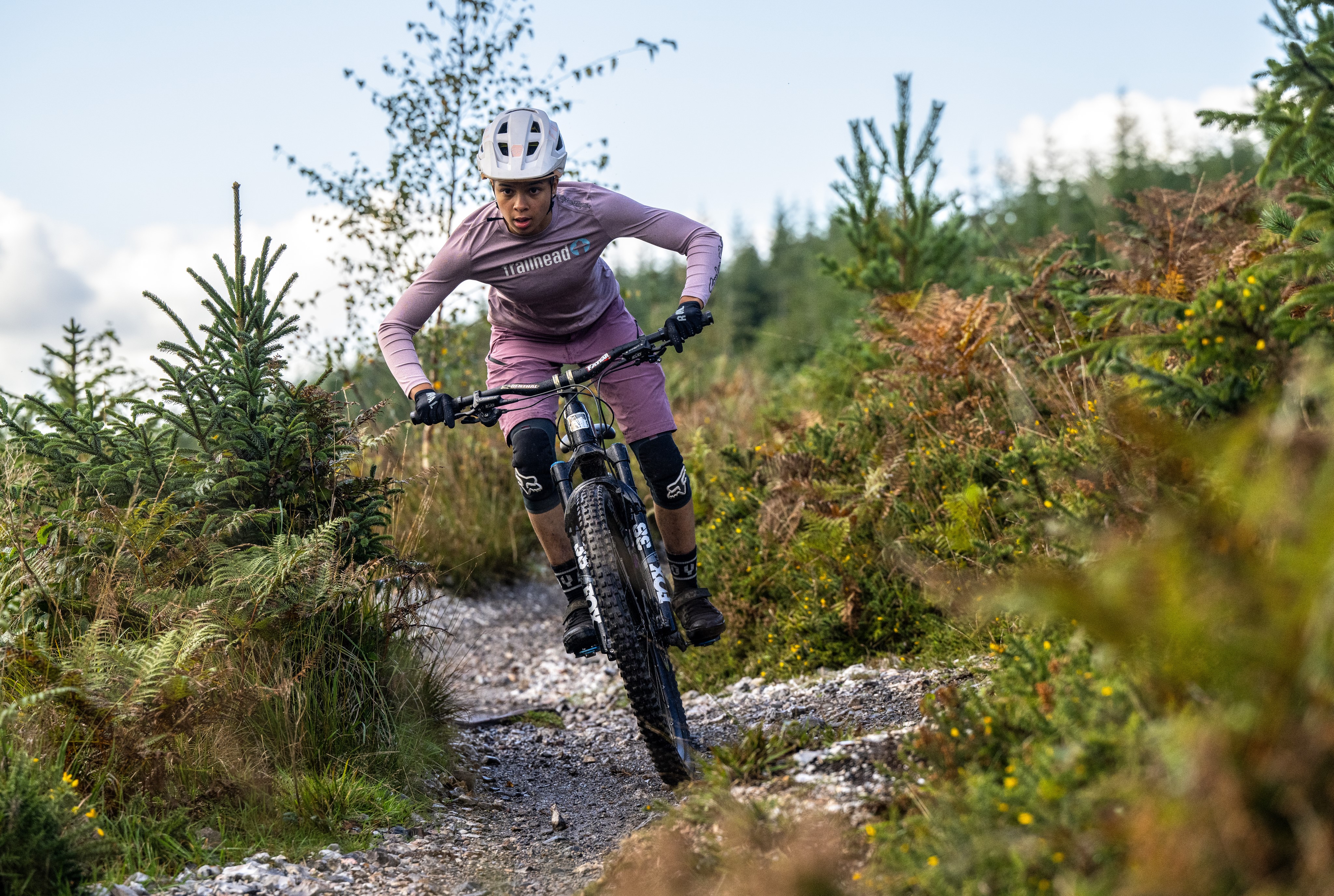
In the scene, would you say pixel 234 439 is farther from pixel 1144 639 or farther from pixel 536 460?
pixel 1144 639

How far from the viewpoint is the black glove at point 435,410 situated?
13.6 feet

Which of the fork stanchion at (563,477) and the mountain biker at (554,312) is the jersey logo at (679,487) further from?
the fork stanchion at (563,477)

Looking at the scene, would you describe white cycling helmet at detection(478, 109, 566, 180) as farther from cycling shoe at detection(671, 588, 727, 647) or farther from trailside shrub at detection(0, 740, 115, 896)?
trailside shrub at detection(0, 740, 115, 896)

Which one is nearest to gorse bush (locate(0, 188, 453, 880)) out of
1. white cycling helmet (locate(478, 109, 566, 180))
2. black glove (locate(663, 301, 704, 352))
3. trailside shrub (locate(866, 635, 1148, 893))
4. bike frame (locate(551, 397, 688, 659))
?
bike frame (locate(551, 397, 688, 659))

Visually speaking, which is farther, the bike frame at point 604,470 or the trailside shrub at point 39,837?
the bike frame at point 604,470

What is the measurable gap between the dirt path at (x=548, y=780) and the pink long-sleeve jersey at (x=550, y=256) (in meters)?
1.61

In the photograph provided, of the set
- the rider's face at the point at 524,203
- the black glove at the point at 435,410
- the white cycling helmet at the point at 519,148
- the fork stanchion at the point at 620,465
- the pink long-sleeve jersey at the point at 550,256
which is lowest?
the fork stanchion at the point at 620,465

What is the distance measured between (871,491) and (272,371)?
3.26 metres

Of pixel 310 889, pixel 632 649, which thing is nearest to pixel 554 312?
pixel 632 649

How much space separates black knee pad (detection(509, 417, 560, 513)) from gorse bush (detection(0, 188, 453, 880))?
2.00 ft

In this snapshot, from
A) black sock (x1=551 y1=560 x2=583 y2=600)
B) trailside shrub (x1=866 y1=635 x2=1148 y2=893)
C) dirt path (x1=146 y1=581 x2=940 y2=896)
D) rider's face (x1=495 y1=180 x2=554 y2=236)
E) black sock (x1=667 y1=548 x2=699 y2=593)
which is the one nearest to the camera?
trailside shrub (x1=866 y1=635 x2=1148 y2=893)

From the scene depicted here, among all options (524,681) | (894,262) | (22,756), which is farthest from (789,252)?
(22,756)

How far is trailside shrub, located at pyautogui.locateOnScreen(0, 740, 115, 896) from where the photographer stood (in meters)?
2.74

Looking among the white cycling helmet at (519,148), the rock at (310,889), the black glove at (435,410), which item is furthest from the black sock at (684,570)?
the rock at (310,889)
